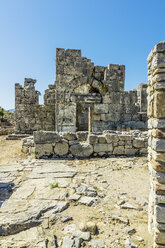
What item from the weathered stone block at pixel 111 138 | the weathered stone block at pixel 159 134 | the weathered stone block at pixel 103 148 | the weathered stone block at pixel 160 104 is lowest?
the weathered stone block at pixel 103 148

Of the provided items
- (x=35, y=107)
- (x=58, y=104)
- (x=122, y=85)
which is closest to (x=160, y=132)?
(x=58, y=104)

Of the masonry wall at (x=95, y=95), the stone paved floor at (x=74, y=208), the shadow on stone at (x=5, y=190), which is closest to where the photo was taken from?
the stone paved floor at (x=74, y=208)

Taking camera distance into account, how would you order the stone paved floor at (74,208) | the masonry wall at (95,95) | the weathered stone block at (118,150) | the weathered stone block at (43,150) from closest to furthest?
the stone paved floor at (74,208) < the weathered stone block at (43,150) < the weathered stone block at (118,150) < the masonry wall at (95,95)

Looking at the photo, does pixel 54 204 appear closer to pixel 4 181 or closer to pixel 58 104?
pixel 4 181

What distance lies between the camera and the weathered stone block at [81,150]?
5555 mm

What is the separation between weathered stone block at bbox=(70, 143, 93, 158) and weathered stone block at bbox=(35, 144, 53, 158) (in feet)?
2.55

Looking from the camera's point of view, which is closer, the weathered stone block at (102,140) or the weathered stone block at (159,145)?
the weathered stone block at (159,145)

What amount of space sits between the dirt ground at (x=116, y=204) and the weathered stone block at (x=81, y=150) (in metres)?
0.63

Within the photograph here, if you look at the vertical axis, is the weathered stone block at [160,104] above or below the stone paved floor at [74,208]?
above

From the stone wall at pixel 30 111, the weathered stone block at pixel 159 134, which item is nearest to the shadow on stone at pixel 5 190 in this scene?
the weathered stone block at pixel 159 134

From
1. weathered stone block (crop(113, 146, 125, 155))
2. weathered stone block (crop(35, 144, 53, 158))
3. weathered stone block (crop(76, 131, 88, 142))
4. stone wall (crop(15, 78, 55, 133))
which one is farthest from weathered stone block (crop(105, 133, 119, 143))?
stone wall (crop(15, 78, 55, 133))

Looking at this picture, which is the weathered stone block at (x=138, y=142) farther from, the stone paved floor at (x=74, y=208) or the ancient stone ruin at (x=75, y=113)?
the stone paved floor at (x=74, y=208)

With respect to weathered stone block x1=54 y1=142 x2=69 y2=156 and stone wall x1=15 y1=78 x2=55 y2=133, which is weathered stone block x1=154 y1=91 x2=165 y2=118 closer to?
weathered stone block x1=54 y1=142 x2=69 y2=156

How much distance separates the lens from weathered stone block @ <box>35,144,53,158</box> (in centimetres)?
541
